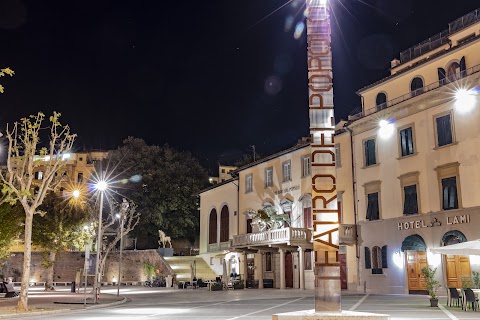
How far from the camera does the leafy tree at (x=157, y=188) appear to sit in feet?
192

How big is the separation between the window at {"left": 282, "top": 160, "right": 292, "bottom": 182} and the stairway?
534 inches

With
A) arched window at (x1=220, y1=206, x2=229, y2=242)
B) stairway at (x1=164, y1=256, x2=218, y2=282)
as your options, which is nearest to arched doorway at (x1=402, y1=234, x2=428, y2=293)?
arched window at (x1=220, y1=206, x2=229, y2=242)

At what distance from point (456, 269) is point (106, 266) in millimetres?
38388

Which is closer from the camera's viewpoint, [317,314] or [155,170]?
[317,314]

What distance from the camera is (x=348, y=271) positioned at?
3281 cm

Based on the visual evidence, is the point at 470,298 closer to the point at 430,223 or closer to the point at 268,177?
the point at 430,223

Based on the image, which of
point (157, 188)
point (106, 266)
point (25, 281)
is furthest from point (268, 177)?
point (25, 281)

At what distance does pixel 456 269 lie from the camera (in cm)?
2594

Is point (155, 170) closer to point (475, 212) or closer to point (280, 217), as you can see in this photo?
point (280, 217)

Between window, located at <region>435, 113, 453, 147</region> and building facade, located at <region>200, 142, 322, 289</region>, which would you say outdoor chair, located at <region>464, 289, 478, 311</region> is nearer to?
window, located at <region>435, 113, 453, 147</region>

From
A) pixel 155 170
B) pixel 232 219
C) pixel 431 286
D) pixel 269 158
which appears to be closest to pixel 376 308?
pixel 431 286

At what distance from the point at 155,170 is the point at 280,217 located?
2715 cm

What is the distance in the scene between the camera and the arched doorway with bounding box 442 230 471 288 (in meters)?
25.5

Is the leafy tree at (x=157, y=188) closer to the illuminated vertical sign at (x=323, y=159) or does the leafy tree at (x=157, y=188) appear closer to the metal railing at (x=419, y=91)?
the metal railing at (x=419, y=91)
